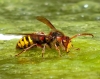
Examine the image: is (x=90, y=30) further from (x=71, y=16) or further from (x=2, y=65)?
(x=2, y=65)

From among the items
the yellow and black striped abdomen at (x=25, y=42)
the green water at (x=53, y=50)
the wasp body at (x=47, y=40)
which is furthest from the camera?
the yellow and black striped abdomen at (x=25, y=42)

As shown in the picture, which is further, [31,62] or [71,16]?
[71,16]

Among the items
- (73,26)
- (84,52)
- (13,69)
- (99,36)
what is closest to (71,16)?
(73,26)

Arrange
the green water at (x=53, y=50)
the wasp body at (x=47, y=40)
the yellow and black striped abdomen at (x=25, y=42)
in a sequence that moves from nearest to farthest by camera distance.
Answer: the green water at (x=53, y=50) < the wasp body at (x=47, y=40) < the yellow and black striped abdomen at (x=25, y=42)

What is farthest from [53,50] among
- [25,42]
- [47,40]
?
[25,42]

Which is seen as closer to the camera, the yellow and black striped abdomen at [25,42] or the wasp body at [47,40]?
the wasp body at [47,40]

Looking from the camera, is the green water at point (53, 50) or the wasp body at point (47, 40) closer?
the green water at point (53, 50)

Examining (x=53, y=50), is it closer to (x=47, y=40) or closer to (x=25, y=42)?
(x=47, y=40)

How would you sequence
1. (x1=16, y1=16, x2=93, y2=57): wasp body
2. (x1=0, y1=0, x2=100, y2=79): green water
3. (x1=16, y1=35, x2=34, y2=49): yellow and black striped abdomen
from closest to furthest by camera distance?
(x1=0, y1=0, x2=100, y2=79): green water → (x1=16, y1=16, x2=93, y2=57): wasp body → (x1=16, y1=35, x2=34, y2=49): yellow and black striped abdomen
